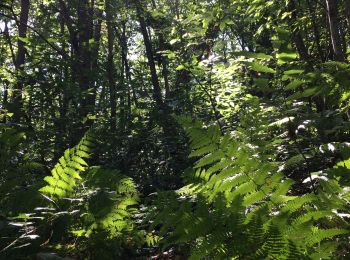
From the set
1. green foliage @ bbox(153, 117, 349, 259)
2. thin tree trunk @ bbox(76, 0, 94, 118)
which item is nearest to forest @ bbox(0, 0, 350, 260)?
green foliage @ bbox(153, 117, 349, 259)

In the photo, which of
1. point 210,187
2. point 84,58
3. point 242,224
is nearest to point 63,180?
point 210,187

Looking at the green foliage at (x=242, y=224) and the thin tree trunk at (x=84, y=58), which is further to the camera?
the thin tree trunk at (x=84, y=58)

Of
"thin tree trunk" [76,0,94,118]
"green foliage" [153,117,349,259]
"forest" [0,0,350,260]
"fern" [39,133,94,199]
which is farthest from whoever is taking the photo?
"thin tree trunk" [76,0,94,118]

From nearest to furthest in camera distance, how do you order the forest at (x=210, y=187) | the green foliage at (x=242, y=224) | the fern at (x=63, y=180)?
the green foliage at (x=242, y=224), the forest at (x=210, y=187), the fern at (x=63, y=180)

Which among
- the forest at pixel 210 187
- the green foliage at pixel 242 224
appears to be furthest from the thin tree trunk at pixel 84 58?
the green foliage at pixel 242 224

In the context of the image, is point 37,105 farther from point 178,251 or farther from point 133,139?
point 178,251

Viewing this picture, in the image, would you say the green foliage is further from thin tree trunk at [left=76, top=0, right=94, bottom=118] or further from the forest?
thin tree trunk at [left=76, top=0, right=94, bottom=118]

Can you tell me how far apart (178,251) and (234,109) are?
11.4 ft

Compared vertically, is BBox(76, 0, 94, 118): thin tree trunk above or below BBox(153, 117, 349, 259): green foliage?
above

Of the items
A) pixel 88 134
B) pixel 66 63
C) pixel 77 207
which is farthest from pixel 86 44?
pixel 77 207

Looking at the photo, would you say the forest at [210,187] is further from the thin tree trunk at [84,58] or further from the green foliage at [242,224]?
the thin tree trunk at [84,58]

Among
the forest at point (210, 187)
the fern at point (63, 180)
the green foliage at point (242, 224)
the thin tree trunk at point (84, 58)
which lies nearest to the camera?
the green foliage at point (242, 224)

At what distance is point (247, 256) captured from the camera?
5.12ft

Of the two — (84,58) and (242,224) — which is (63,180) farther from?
(84,58)
